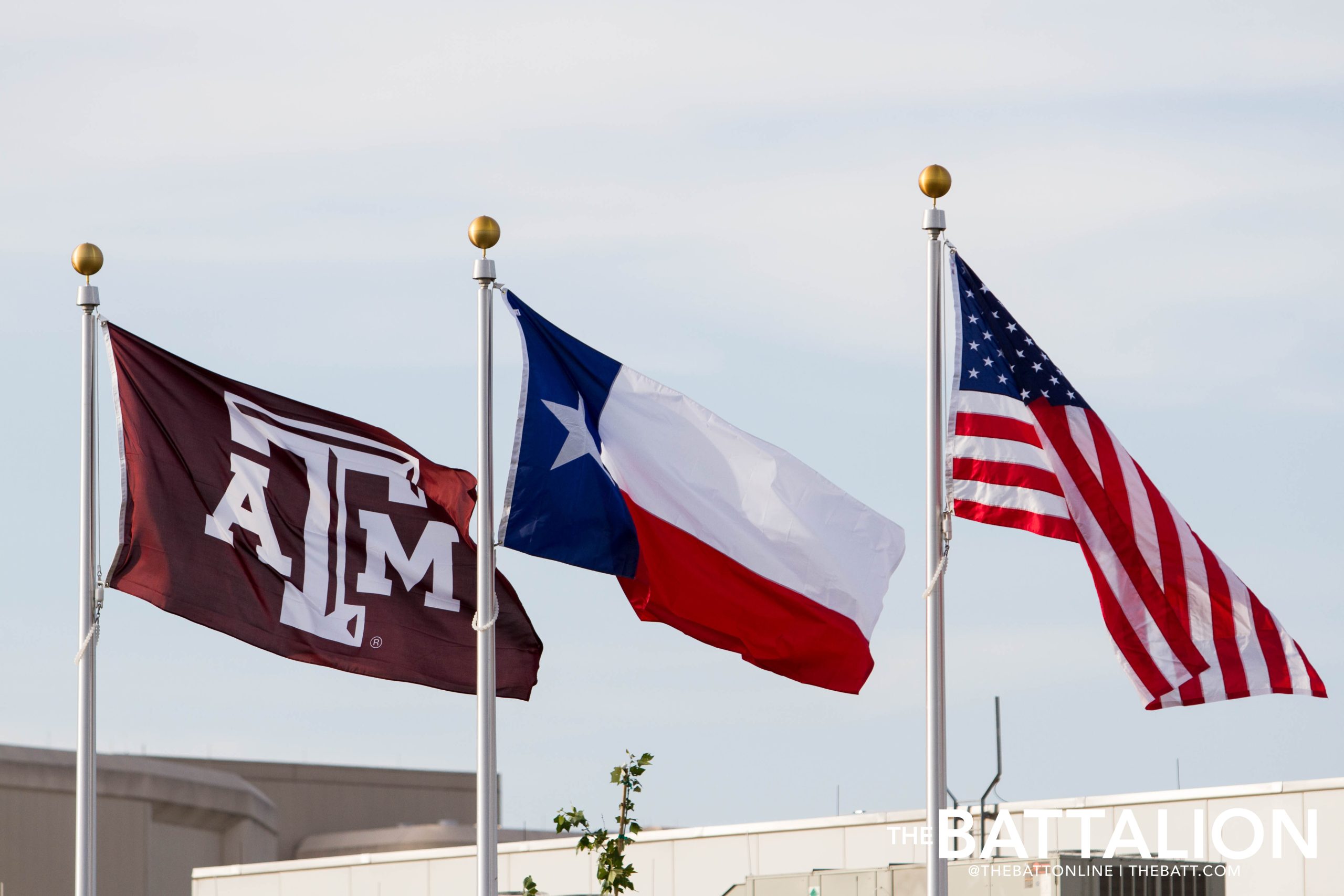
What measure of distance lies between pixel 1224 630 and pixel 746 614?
3.98 m

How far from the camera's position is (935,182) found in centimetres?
1712

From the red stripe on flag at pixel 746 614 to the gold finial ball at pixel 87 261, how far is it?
5009 mm

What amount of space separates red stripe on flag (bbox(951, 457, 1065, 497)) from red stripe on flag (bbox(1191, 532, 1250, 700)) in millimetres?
1360

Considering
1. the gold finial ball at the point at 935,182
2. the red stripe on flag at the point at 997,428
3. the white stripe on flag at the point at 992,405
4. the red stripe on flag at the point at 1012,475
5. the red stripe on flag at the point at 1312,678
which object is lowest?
the red stripe on flag at the point at 1312,678

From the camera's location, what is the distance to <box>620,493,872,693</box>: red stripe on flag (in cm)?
1706

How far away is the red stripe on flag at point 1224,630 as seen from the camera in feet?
53.5

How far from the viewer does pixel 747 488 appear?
17.5m

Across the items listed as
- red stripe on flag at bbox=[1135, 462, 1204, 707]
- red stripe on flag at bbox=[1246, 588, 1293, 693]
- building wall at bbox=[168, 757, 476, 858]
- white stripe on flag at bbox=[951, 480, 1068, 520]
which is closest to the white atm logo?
Answer: white stripe on flag at bbox=[951, 480, 1068, 520]

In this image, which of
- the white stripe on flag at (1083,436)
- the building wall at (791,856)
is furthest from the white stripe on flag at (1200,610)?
the building wall at (791,856)

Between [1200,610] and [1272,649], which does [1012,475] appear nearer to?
[1200,610]

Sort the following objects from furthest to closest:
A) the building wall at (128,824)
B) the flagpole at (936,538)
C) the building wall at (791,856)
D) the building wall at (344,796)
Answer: the building wall at (344,796)
the building wall at (128,824)
the building wall at (791,856)
the flagpole at (936,538)

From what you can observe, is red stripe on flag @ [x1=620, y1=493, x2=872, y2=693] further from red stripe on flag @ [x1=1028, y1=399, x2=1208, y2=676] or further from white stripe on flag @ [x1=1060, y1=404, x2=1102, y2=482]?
white stripe on flag @ [x1=1060, y1=404, x2=1102, y2=482]

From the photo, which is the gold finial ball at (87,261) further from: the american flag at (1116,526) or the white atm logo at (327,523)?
the american flag at (1116,526)

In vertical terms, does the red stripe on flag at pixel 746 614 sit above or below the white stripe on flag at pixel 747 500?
below
